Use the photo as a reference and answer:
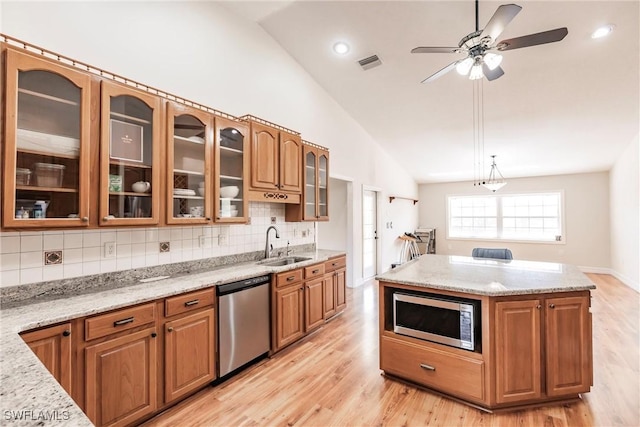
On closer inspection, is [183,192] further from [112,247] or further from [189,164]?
[112,247]

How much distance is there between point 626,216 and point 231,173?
7.03 meters

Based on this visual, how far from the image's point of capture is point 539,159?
584 centimetres

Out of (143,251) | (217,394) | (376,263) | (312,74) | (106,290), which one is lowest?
(217,394)

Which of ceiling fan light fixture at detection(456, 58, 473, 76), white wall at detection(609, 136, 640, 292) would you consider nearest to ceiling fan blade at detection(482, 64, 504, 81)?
ceiling fan light fixture at detection(456, 58, 473, 76)

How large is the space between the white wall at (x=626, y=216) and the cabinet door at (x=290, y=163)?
5.58m

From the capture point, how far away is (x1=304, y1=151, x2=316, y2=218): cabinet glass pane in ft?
12.1

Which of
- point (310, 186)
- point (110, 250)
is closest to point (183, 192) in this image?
point (110, 250)

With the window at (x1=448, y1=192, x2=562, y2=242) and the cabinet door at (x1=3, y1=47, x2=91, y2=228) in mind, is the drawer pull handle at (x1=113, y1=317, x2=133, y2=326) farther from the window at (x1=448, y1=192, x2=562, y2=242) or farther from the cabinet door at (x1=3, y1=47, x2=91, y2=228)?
the window at (x1=448, y1=192, x2=562, y2=242)

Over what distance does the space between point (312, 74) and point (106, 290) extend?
3.65m

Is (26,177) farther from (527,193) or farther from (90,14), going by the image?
(527,193)

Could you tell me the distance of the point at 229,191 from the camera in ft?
9.03

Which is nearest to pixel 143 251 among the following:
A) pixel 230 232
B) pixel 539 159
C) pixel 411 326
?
pixel 230 232

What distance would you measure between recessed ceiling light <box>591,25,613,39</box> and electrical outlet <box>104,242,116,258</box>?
15.5 ft

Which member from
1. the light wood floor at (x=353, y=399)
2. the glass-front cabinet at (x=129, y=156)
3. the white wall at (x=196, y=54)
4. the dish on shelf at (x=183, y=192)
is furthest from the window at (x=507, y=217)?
the glass-front cabinet at (x=129, y=156)
